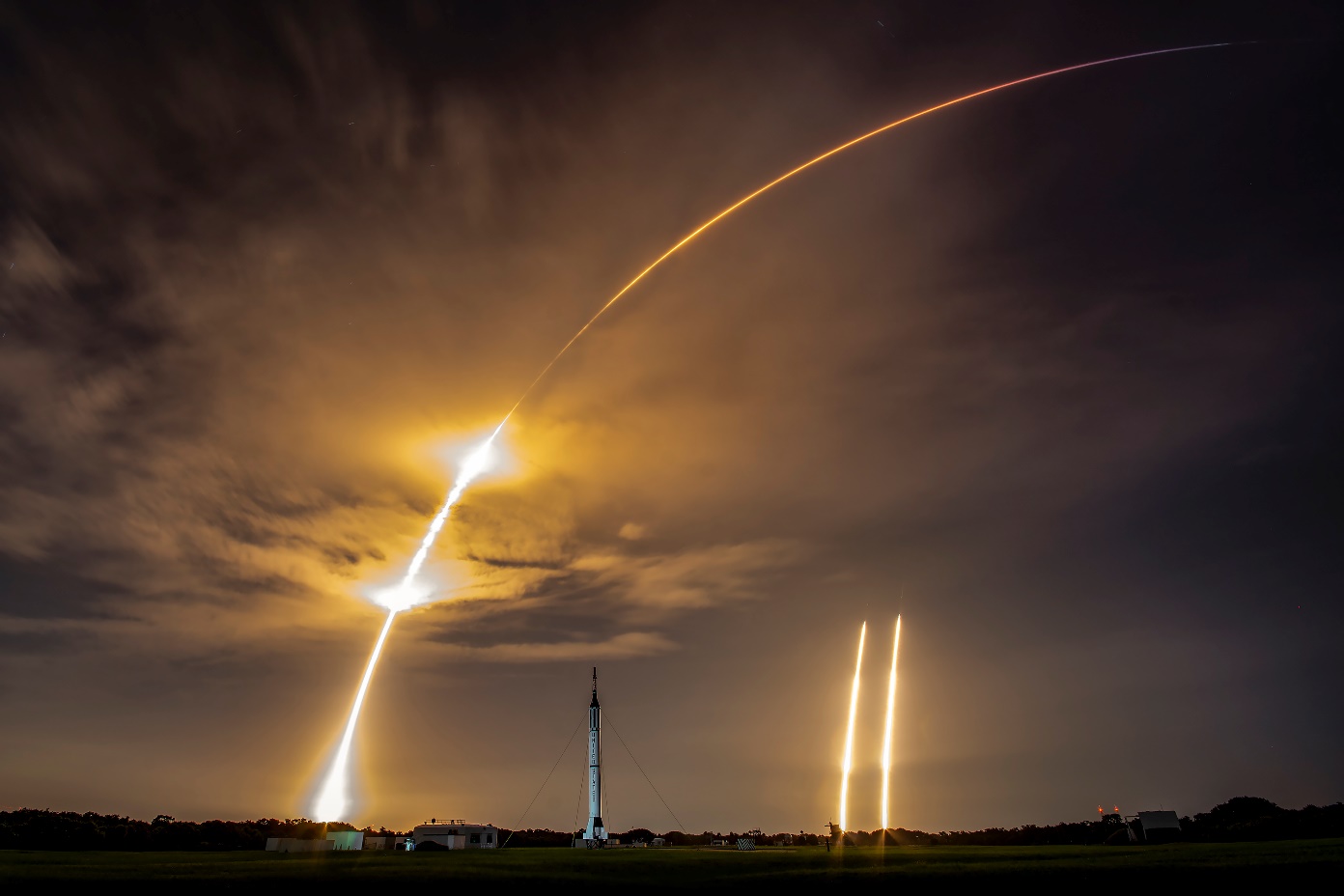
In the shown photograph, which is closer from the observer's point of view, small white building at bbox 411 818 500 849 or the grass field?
the grass field

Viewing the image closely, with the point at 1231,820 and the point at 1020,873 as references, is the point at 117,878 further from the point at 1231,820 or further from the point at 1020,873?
the point at 1231,820

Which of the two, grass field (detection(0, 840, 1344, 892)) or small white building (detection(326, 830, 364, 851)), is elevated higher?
grass field (detection(0, 840, 1344, 892))

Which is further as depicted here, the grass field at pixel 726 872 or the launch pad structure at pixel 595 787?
the launch pad structure at pixel 595 787

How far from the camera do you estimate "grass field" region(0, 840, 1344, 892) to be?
4422cm

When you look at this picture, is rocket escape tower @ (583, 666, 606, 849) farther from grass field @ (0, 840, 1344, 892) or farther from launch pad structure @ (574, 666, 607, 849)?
grass field @ (0, 840, 1344, 892)

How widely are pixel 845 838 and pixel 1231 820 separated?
66232mm

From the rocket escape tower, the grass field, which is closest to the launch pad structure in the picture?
the rocket escape tower

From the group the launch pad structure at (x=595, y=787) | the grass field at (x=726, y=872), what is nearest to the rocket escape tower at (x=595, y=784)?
the launch pad structure at (x=595, y=787)

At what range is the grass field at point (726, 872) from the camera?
4422cm

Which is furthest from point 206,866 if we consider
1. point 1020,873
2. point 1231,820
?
point 1231,820

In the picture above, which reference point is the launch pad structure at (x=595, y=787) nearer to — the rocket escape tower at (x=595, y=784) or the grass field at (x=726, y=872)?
the rocket escape tower at (x=595, y=784)

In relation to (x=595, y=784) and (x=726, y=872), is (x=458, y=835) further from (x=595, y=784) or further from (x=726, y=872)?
(x=726, y=872)

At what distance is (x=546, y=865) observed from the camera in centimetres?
5644

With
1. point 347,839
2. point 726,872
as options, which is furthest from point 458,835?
point 726,872
